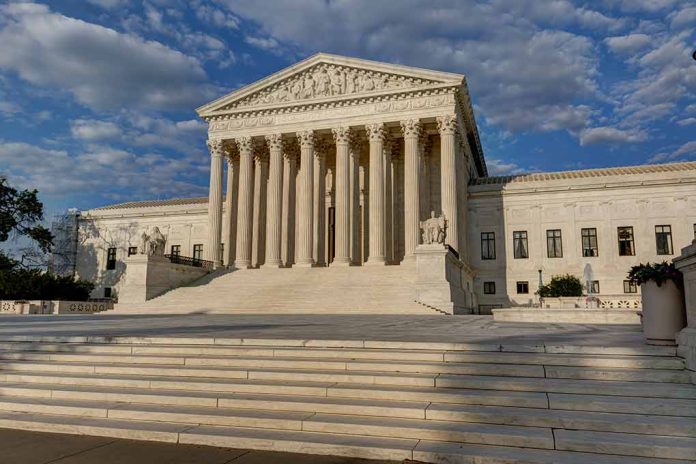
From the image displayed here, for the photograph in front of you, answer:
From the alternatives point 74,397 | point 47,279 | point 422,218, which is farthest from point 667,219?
point 47,279

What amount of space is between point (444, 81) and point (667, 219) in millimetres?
21454

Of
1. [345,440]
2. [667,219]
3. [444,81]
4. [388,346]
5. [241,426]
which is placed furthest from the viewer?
[667,219]

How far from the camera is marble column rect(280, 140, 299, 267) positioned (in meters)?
42.8

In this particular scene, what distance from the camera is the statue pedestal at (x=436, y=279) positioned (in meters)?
28.2

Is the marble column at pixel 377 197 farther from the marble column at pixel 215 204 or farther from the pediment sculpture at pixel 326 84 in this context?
the marble column at pixel 215 204

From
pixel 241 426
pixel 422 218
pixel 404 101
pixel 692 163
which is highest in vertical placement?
pixel 404 101

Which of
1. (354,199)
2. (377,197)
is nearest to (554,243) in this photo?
(377,197)

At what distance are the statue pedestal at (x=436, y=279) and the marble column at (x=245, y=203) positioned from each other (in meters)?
16.8

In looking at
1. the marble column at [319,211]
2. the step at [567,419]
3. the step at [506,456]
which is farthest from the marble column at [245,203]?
the step at [506,456]

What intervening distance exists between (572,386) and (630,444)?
1.46 metres

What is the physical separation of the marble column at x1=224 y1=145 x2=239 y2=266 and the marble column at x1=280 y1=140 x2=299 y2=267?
165 inches

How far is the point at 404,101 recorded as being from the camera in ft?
130

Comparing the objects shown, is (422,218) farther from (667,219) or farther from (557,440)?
(557,440)

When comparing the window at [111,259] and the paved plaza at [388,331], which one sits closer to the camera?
the paved plaza at [388,331]
